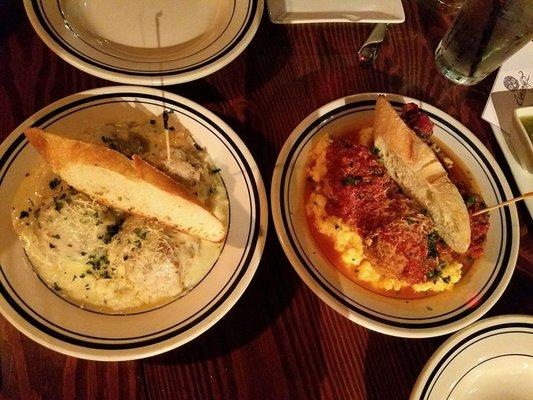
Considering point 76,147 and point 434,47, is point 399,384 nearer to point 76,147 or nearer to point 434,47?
point 76,147

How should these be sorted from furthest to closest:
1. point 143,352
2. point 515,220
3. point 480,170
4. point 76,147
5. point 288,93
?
1. point 288,93
2. point 480,170
3. point 515,220
4. point 76,147
5. point 143,352

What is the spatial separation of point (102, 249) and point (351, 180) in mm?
888

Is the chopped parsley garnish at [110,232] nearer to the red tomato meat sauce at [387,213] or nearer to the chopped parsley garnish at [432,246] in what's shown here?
the red tomato meat sauce at [387,213]

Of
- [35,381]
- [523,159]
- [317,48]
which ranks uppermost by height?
[317,48]

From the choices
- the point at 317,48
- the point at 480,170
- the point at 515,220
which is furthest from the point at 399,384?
the point at 317,48

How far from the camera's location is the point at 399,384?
1.56m

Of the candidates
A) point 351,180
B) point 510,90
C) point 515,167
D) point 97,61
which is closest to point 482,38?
point 510,90

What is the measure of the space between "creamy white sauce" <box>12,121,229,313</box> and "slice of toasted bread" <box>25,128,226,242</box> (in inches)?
2.2

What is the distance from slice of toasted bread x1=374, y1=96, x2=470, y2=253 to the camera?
1661 millimetres

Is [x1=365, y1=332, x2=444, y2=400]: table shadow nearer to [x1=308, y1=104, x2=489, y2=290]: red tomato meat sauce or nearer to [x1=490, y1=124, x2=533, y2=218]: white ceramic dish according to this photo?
[x1=308, y1=104, x2=489, y2=290]: red tomato meat sauce

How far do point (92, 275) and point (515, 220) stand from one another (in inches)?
59.2

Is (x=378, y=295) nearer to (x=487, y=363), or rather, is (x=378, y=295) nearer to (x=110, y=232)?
(x=487, y=363)

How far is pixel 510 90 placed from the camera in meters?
2.17

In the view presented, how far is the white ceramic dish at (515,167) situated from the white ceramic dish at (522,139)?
2 centimetres
